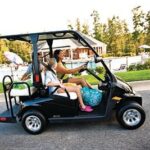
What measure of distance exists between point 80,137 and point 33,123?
89cm

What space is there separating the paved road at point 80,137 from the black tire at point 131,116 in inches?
4.2

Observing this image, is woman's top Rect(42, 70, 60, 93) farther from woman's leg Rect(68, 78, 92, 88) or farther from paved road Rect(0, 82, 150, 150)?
paved road Rect(0, 82, 150, 150)

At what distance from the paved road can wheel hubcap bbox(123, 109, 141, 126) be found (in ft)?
0.47

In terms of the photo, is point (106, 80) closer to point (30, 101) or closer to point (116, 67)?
point (30, 101)

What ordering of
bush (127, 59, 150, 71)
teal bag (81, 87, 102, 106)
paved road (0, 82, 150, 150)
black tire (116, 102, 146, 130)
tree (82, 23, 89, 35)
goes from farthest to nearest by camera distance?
tree (82, 23, 89, 35) → bush (127, 59, 150, 71) → teal bag (81, 87, 102, 106) → black tire (116, 102, 146, 130) → paved road (0, 82, 150, 150)

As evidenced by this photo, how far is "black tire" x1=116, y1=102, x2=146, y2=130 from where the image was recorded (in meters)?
5.65

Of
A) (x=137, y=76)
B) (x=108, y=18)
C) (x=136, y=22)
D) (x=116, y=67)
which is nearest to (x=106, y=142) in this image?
(x=137, y=76)

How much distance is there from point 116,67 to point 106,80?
1340cm

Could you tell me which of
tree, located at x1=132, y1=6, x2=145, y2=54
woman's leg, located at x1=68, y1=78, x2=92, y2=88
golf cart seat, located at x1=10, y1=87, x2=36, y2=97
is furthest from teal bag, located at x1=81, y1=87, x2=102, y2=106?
tree, located at x1=132, y1=6, x2=145, y2=54

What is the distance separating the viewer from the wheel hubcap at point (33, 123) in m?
5.77

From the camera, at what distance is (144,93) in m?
9.15

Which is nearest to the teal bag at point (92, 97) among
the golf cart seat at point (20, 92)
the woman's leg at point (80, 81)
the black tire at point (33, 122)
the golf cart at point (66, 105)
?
the golf cart at point (66, 105)

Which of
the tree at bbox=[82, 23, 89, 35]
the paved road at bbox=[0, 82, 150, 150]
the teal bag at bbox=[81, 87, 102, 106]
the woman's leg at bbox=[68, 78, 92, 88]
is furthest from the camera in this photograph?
the tree at bbox=[82, 23, 89, 35]

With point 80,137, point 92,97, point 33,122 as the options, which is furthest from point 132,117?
point 33,122
